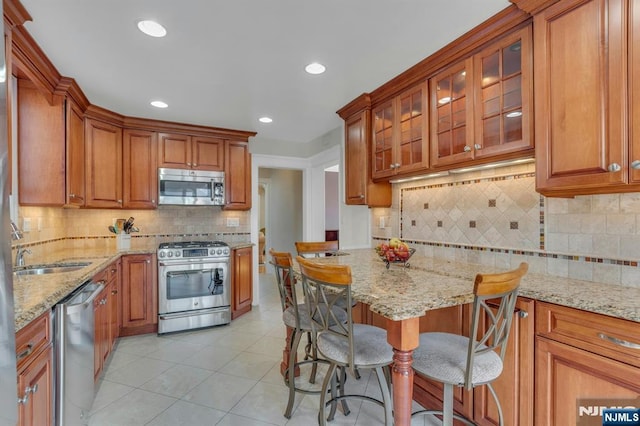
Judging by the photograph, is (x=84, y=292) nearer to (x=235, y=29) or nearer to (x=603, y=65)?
(x=235, y=29)

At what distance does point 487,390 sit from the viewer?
166cm

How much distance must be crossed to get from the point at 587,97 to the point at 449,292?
113 cm

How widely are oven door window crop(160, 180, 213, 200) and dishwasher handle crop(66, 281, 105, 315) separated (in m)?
1.74

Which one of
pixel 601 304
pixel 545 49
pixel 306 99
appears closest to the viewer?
pixel 601 304

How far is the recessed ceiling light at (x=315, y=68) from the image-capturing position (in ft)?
7.68

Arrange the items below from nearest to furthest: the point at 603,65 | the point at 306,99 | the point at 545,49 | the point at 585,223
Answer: the point at 603,65, the point at 545,49, the point at 585,223, the point at 306,99

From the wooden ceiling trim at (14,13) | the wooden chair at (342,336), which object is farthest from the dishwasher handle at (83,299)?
the wooden ceiling trim at (14,13)

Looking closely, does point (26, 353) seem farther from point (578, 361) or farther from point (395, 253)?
point (578, 361)

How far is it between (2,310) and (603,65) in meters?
2.42

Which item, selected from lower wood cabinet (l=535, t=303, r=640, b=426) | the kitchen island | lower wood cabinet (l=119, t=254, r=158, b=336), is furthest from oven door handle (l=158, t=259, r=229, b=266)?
lower wood cabinet (l=535, t=303, r=640, b=426)

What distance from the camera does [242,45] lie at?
2074 mm

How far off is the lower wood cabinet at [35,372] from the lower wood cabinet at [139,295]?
2046 mm

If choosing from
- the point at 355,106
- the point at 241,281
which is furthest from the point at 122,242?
the point at 355,106

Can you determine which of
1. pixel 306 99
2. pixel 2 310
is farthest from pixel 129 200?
pixel 2 310
